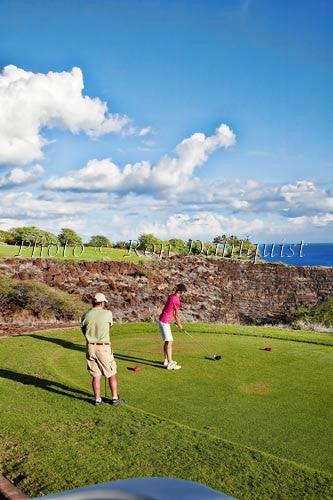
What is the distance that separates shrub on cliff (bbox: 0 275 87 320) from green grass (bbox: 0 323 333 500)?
37.6ft


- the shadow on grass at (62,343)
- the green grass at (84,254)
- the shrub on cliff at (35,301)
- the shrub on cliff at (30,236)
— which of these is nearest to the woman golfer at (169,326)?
the shadow on grass at (62,343)

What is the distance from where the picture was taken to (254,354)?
→ 37.3 feet

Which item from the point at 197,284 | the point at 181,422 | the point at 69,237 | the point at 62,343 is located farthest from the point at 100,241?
the point at 181,422

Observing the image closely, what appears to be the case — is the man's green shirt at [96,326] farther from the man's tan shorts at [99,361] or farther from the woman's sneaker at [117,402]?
the woman's sneaker at [117,402]

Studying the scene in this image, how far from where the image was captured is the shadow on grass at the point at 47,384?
8098mm

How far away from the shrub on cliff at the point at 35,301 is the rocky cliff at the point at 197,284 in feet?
22.8

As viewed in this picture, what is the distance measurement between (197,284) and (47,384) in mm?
32460

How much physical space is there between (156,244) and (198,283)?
10.4 metres

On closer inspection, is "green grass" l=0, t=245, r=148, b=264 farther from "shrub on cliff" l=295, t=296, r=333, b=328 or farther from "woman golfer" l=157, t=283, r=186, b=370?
"woman golfer" l=157, t=283, r=186, b=370

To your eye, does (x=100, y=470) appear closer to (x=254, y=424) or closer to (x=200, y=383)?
(x=254, y=424)

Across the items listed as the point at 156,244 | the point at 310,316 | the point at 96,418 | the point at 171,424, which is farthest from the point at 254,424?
the point at 156,244

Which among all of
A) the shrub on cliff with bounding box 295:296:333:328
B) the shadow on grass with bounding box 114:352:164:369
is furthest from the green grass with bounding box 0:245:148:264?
the shadow on grass with bounding box 114:352:164:369

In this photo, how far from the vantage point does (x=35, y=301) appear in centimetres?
2327

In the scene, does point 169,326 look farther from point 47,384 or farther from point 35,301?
point 35,301
